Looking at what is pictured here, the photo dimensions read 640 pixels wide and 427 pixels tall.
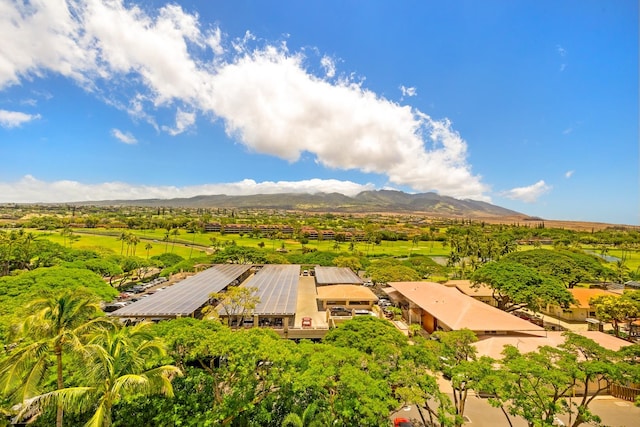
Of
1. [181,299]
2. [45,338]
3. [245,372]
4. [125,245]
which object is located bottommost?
[125,245]

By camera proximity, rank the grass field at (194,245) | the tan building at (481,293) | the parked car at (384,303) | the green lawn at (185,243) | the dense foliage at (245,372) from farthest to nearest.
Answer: the green lawn at (185,243) → the grass field at (194,245) → the tan building at (481,293) → the parked car at (384,303) → the dense foliage at (245,372)

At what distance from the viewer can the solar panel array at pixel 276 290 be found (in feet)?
101

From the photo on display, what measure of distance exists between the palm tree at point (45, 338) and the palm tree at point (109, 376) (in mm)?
636

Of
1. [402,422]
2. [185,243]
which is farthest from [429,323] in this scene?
[185,243]

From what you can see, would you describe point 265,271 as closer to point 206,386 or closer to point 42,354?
point 206,386

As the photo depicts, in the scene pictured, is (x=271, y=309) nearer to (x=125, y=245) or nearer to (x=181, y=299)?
(x=181, y=299)

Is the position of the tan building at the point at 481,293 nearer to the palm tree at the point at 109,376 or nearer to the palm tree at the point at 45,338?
the palm tree at the point at 109,376

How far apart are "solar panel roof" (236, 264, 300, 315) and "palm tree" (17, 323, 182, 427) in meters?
17.6

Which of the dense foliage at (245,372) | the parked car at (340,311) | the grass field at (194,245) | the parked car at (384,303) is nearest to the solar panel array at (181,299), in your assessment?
the dense foliage at (245,372)

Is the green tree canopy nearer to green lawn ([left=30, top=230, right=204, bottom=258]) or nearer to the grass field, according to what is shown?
the grass field

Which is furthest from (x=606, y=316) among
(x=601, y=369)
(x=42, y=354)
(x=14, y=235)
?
(x=14, y=235)

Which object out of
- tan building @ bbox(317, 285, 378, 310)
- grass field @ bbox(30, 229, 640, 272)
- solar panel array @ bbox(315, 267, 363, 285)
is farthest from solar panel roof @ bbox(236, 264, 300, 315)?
grass field @ bbox(30, 229, 640, 272)

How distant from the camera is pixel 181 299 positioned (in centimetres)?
3338

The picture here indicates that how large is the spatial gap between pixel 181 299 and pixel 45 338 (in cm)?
2299
